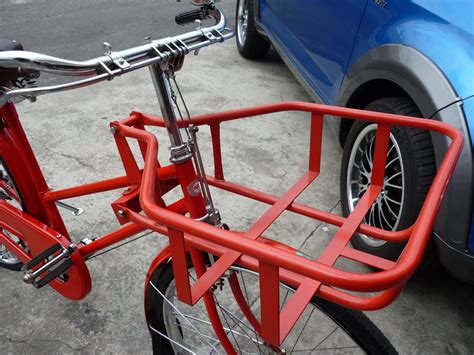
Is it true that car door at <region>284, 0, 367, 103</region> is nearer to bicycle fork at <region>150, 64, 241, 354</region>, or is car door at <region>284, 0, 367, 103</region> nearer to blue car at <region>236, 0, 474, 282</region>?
blue car at <region>236, 0, 474, 282</region>

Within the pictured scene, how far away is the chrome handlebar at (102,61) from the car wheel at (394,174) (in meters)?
1.12

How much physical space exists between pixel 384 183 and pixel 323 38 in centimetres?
112

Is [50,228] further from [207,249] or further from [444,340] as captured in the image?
[444,340]

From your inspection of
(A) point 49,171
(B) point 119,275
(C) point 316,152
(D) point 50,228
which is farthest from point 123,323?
(A) point 49,171

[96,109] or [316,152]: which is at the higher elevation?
[316,152]

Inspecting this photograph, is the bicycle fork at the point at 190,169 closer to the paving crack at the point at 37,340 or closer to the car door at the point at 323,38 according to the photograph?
the paving crack at the point at 37,340

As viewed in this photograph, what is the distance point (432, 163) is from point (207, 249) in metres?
1.25

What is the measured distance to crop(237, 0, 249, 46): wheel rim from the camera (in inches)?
188

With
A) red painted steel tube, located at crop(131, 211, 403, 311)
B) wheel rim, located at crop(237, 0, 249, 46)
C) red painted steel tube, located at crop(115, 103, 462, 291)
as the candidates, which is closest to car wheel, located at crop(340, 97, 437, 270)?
red painted steel tube, located at crop(115, 103, 462, 291)

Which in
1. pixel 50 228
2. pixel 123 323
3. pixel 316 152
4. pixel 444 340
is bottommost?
pixel 444 340

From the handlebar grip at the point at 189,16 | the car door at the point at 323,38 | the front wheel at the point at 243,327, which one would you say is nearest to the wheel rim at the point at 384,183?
the car door at the point at 323,38

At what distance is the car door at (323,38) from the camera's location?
8.50 ft

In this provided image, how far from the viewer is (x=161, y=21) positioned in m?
6.23

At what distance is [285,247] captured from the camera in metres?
1.36
